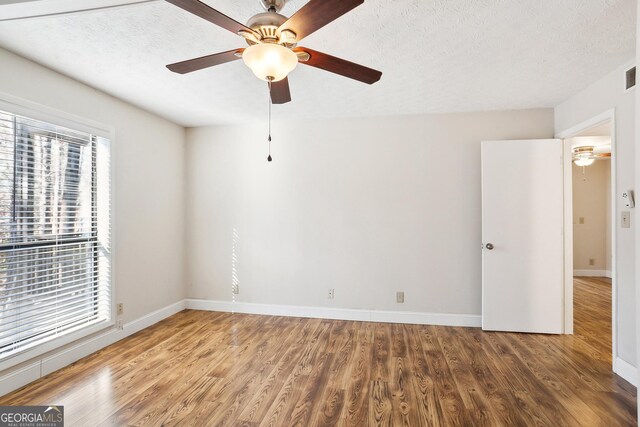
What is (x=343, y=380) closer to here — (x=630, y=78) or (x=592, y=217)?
(x=630, y=78)

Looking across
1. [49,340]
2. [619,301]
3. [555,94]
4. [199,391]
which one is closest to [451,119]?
[555,94]

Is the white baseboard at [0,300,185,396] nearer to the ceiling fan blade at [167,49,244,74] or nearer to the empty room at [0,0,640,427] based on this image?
the empty room at [0,0,640,427]

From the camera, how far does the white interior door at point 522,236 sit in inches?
132

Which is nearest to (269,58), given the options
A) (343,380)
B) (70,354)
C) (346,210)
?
(343,380)

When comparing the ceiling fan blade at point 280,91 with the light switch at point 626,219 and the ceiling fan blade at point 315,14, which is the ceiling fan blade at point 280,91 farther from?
the light switch at point 626,219

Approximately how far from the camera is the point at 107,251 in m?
3.15

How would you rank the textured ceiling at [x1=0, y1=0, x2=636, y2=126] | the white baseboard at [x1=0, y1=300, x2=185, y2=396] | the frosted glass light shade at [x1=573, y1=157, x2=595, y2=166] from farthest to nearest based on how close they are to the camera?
the frosted glass light shade at [x1=573, y1=157, x2=595, y2=166] → the white baseboard at [x1=0, y1=300, x2=185, y2=396] → the textured ceiling at [x1=0, y1=0, x2=636, y2=126]

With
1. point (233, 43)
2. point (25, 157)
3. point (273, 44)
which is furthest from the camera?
point (25, 157)

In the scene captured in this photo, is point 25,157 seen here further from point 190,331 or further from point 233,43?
point 190,331

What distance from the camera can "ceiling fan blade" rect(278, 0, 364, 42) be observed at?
49.7 inches

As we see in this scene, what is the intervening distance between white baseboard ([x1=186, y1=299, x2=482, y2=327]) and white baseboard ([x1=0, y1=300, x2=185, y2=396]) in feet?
2.30

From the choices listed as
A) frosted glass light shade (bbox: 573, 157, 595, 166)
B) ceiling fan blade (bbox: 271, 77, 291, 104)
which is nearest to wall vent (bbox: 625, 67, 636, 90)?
ceiling fan blade (bbox: 271, 77, 291, 104)

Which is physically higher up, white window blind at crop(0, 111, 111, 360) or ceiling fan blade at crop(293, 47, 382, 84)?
ceiling fan blade at crop(293, 47, 382, 84)

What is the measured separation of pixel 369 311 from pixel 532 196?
88.1 inches
